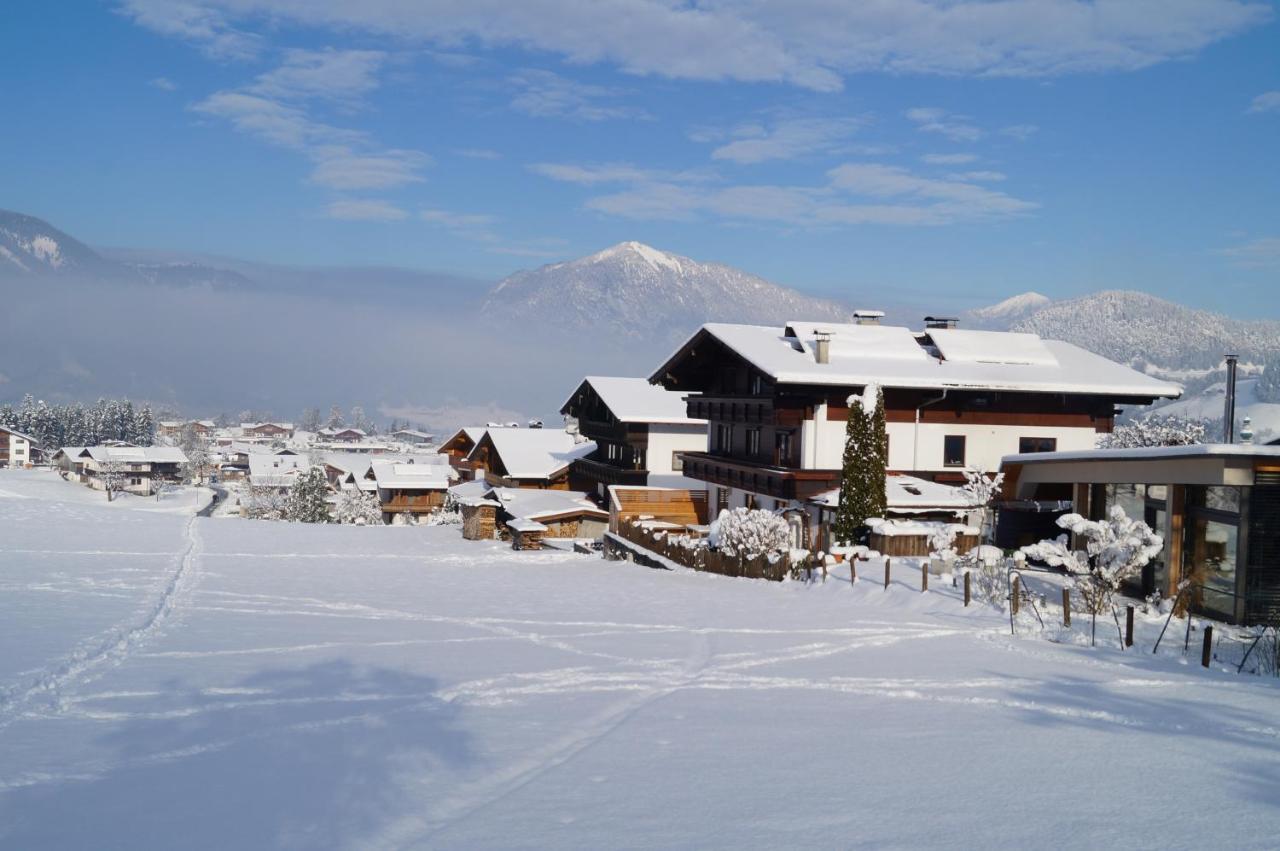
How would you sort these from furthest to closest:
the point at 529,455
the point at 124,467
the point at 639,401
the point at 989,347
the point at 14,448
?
the point at 14,448, the point at 124,467, the point at 529,455, the point at 639,401, the point at 989,347

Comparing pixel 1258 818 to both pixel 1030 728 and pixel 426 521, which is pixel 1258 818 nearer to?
pixel 1030 728

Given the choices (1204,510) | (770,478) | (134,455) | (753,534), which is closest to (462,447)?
(770,478)

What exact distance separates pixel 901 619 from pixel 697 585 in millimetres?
7997

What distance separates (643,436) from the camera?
46.1m

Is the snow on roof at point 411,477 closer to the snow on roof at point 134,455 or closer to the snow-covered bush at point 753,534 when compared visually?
the snow-covered bush at point 753,534

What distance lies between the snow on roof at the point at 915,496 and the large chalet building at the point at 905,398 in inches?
49.2

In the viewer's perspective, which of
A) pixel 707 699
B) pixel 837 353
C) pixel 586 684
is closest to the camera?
pixel 707 699

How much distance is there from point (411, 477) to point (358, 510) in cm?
981

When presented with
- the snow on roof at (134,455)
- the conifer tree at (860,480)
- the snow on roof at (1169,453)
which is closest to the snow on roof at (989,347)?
the conifer tree at (860,480)

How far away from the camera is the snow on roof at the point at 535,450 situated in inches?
2132

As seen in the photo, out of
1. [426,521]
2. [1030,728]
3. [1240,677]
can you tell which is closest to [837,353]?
[1240,677]

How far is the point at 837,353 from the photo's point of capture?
33.6 m

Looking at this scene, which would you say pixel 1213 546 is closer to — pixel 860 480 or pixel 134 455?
pixel 860 480

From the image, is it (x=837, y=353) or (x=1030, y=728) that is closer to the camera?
(x=1030, y=728)
